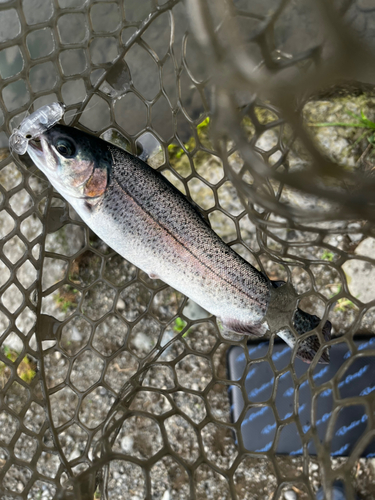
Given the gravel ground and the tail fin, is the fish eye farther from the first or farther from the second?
the tail fin

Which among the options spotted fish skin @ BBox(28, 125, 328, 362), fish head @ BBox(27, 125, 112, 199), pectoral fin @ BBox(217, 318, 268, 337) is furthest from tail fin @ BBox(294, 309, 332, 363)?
fish head @ BBox(27, 125, 112, 199)

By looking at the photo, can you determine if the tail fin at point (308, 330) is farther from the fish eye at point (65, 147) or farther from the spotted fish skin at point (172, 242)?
the fish eye at point (65, 147)

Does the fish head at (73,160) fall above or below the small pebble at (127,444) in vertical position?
above

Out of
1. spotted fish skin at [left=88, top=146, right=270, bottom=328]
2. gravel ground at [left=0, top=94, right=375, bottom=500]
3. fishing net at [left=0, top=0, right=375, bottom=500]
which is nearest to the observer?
spotted fish skin at [left=88, top=146, right=270, bottom=328]

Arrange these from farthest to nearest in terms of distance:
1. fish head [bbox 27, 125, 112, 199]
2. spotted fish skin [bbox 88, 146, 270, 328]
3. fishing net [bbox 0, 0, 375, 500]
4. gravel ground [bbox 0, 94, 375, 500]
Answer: gravel ground [bbox 0, 94, 375, 500], fishing net [bbox 0, 0, 375, 500], spotted fish skin [bbox 88, 146, 270, 328], fish head [bbox 27, 125, 112, 199]

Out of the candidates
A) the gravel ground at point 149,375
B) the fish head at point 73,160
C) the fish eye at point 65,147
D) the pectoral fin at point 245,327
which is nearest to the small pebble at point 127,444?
the gravel ground at point 149,375

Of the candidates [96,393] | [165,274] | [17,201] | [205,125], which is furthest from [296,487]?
[17,201]

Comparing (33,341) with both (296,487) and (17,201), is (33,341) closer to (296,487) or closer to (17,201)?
(17,201)

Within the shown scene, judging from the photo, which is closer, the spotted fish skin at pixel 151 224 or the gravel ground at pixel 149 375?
the spotted fish skin at pixel 151 224
